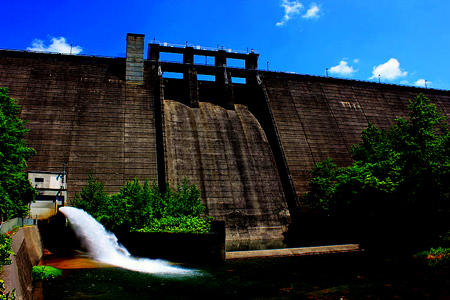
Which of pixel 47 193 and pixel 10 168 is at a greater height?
pixel 10 168

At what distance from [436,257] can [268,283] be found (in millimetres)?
11247

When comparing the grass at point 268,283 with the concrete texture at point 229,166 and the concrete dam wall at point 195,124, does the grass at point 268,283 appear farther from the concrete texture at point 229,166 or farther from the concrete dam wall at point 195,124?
the concrete dam wall at point 195,124

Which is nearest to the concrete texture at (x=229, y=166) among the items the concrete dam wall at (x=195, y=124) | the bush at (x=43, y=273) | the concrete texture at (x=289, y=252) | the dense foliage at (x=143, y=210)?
the concrete dam wall at (x=195, y=124)

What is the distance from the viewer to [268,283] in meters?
15.3

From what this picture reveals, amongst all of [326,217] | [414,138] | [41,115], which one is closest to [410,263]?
[414,138]

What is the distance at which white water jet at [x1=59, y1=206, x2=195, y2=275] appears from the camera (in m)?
17.9

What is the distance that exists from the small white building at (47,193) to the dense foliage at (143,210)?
119 centimetres

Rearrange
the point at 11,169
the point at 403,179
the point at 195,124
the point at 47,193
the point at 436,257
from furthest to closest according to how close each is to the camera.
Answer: the point at 195,124 < the point at 47,193 < the point at 403,179 < the point at 11,169 < the point at 436,257

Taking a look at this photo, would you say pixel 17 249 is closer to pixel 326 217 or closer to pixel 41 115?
pixel 41 115

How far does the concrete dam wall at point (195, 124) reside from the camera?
3081 cm

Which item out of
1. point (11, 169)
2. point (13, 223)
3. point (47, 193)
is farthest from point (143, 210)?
point (13, 223)

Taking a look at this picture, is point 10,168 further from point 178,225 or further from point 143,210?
point 178,225

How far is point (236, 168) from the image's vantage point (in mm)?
33688

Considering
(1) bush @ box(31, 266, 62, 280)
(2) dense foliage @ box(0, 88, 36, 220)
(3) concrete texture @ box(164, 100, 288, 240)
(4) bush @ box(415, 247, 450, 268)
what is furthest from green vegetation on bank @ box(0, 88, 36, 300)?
(4) bush @ box(415, 247, 450, 268)
